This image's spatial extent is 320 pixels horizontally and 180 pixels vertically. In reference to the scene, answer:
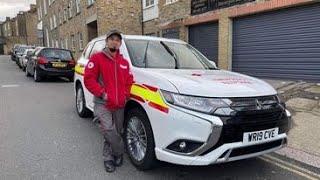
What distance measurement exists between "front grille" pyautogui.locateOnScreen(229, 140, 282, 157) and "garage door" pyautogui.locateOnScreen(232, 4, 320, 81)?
23.0ft

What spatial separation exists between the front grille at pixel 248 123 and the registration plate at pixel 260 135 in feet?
0.13

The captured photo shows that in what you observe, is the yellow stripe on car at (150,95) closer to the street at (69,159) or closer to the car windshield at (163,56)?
the car windshield at (163,56)

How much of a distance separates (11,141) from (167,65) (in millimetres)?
2905

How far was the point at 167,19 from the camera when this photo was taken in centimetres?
1986

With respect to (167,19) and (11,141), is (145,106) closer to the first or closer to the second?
(11,141)

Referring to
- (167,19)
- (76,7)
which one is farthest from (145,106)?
(76,7)

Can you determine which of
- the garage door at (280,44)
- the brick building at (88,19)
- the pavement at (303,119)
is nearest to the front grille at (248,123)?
the pavement at (303,119)

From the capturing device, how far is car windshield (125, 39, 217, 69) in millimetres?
5559

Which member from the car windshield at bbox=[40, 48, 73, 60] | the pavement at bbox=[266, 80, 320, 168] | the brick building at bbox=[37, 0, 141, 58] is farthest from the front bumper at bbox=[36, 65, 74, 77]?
the brick building at bbox=[37, 0, 141, 58]

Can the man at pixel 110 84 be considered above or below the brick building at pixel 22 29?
below

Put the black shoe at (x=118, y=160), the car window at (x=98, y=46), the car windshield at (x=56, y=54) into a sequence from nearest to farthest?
1. the black shoe at (x=118, y=160)
2. the car window at (x=98, y=46)
3. the car windshield at (x=56, y=54)

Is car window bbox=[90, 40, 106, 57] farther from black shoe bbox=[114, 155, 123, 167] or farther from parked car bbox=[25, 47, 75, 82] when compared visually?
parked car bbox=[25, 47, 75, 82]

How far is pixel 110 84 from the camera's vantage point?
15.5 feet

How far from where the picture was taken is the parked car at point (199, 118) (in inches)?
161
